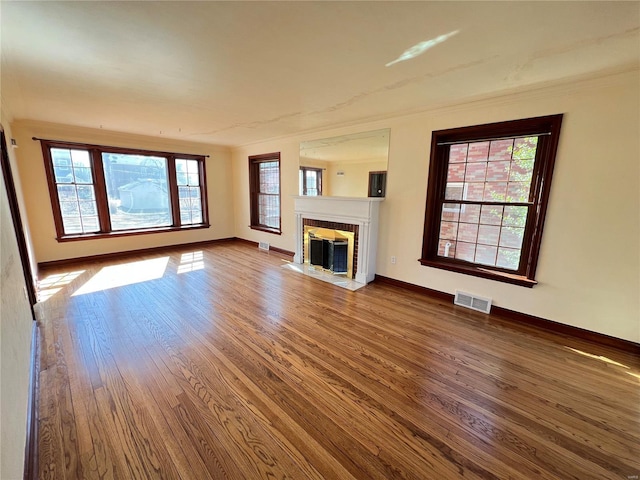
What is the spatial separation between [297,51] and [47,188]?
16.7 ft

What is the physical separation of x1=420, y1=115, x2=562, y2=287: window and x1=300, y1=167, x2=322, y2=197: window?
6.35ft

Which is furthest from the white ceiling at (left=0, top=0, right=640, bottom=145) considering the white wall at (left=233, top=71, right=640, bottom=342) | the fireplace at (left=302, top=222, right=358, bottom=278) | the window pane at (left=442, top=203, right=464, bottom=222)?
the fireplace at (left=302, top=222, right=358, bottom=278)

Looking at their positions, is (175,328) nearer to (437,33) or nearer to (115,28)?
(115,28)

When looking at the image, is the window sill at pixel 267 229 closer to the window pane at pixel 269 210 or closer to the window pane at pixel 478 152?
the window pane at pixel 269 210

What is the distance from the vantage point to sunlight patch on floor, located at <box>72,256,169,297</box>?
3722 mm

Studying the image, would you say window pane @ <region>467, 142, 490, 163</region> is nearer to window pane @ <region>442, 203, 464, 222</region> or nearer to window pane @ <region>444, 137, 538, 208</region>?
window pane @ <region>444, 137, 538, 208</region>

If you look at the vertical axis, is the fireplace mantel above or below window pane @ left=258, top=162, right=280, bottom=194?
below

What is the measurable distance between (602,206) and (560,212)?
0.95ft

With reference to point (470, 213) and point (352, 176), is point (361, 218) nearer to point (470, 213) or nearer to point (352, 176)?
point (352, 176)

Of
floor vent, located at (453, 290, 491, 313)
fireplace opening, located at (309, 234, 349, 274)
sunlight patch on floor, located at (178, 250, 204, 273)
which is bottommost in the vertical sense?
sunlight patch on floor, located at (178, 250, 204, 273)

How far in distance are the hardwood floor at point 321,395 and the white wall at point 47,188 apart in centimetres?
216

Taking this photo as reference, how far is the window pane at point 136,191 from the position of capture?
Answer: 5078 millimetres

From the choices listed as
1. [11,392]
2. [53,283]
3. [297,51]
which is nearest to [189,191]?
[53,283]

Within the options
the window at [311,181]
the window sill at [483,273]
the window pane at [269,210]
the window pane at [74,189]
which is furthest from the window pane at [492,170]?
the window pane at [74,189]
